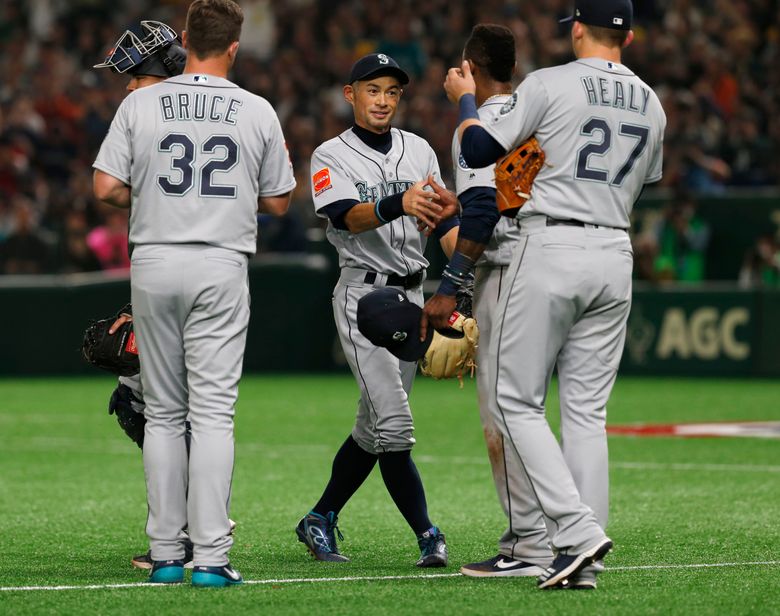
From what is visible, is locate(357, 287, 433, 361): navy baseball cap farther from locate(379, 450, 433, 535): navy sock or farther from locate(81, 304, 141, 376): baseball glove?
locate(81, 304, 141, 376): baseball glove

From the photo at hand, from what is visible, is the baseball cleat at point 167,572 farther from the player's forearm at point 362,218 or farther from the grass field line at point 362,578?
the player's forearm at point 362,218

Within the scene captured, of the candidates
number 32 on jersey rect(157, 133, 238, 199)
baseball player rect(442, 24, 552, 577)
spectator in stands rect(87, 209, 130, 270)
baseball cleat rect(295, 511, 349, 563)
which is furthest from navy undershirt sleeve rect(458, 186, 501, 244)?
spectator in stands rect(87, 209, 130, 270)

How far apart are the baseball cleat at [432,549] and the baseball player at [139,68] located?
3.33 feet

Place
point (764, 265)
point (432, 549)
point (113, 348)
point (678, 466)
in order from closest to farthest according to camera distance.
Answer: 1. point (113, 348)
2. point (432, 549)
3. point (678, 466)
4. point (764, 265)

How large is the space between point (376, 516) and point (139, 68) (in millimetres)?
2917

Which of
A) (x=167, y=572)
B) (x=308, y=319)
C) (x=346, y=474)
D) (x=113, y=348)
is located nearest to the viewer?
(x=167, y=572)

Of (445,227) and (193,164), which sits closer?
(193,164)

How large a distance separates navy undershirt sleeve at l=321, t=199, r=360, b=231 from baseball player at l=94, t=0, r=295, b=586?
0.71m

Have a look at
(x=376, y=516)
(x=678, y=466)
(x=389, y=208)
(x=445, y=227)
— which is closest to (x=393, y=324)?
(x=389, y=208)

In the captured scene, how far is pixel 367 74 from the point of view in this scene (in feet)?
21.1

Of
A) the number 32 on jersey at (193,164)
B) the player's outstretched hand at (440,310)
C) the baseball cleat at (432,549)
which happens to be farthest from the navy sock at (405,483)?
the number 32 on jersey at (193,164)

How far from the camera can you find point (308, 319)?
57.4 feet

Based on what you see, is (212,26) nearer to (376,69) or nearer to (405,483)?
(376,69)

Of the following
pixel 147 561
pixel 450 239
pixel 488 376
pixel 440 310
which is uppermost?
pixel 450 239
